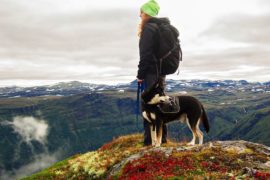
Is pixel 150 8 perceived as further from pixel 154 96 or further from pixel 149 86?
pixel 154 96

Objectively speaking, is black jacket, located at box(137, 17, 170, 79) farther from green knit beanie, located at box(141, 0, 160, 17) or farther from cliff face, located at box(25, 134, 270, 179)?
cliff face, located at box(25, 134, 270, 179)

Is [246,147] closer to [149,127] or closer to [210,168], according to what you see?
[210,168]

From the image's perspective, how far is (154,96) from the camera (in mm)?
15125

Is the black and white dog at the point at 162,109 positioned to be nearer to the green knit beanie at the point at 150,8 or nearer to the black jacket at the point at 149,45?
the black jacket at the point at 149,45

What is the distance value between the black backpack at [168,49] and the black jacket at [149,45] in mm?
194

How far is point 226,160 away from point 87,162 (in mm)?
7098

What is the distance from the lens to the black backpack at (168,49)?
15.5m

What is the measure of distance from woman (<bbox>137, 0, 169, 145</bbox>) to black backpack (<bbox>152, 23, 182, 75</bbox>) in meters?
0.21

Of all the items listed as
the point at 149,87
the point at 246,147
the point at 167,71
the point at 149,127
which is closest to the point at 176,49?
the point at 167,71

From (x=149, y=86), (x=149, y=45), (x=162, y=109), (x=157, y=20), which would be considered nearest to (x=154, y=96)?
(x=162, y=109)

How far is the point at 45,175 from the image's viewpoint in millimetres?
17750

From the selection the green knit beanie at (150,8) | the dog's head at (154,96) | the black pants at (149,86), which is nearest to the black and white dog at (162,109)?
the dog's head at (154,96)

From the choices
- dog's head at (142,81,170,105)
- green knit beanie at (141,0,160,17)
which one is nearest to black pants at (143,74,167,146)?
dog's head at (142,81,170,105)

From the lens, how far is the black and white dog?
49.4 ft
